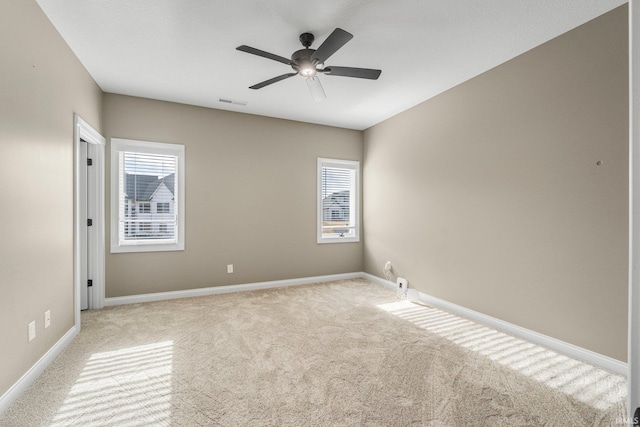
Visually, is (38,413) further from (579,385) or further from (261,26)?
(579,385)

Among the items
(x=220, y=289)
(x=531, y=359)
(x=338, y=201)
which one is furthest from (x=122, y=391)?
(x=338, y=201)

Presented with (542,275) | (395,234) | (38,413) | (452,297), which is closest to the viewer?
(38,413)

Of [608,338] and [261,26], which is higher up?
[261,26]

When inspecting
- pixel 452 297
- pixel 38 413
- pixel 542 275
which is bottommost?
pixel 38 413

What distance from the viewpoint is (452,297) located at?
12.2ft

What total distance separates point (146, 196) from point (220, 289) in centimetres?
168

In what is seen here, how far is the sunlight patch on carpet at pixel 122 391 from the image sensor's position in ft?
6.08

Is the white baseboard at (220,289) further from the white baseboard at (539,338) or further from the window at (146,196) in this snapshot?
the white baseboard at (539,338)

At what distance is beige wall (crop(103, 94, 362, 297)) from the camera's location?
4.07 m

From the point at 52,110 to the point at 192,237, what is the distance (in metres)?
2.21

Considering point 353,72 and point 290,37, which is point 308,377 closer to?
point 353,72

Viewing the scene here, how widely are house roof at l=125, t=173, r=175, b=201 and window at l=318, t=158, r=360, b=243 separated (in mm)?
2387

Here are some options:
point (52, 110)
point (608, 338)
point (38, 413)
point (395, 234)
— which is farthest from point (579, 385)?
point (52, 110)

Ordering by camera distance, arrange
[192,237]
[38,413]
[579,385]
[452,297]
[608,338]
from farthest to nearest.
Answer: [192,237] < [452,297] < [608,338] < [579,385] < [38,413]
